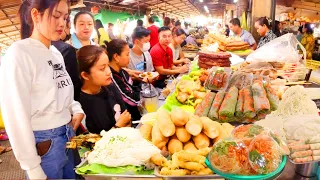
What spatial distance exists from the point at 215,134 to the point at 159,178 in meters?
0.52

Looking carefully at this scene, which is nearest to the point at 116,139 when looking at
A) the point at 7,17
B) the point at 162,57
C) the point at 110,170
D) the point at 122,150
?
the point at 122,150

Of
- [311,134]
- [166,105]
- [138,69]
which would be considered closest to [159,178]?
[311,134]

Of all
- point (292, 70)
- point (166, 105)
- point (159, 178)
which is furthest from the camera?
Answer: point (292, 70)

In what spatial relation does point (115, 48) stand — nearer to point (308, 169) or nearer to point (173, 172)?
point (173, 172)

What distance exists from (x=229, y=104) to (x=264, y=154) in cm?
102

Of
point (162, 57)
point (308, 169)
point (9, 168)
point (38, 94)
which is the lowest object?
point (9, 168)

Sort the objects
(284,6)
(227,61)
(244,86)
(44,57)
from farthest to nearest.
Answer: (284,6)
(227,61)
(244,86)
(44,57)

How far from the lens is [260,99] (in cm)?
215

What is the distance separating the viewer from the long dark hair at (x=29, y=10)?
1812 mm

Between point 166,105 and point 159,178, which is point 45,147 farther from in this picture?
point 166,105

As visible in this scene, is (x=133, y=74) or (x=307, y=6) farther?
(x=307, y=6)

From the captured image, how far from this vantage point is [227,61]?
4.18m

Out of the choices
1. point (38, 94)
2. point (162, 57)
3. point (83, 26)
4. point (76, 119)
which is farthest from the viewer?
point (162, 57)

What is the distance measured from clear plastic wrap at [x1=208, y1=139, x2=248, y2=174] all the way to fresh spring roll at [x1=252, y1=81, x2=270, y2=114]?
95 cm
